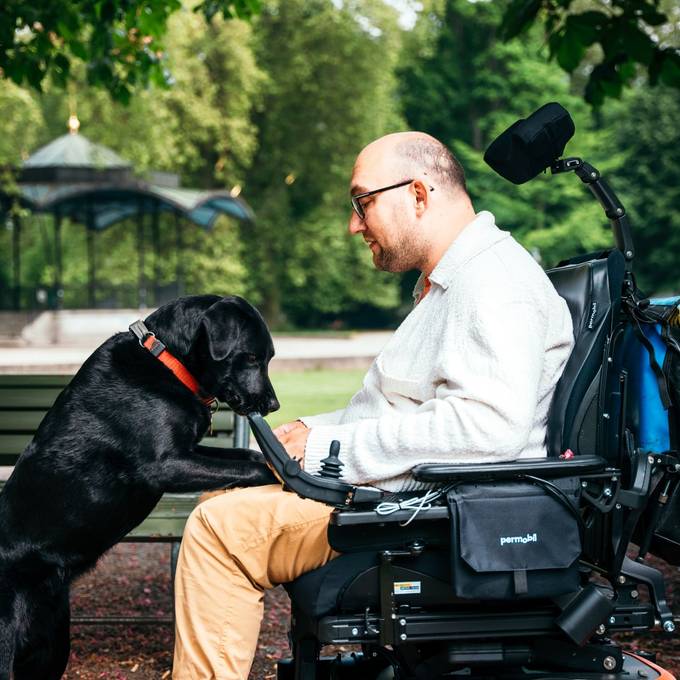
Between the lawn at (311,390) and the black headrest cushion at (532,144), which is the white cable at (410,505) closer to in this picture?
the black headrest cushion at (532,144)

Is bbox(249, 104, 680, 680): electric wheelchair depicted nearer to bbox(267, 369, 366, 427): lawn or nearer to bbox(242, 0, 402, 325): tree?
bbox(267, 369, 366, 427): lawn

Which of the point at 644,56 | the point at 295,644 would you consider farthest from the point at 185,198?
the point at 295,644

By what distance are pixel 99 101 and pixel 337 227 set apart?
13136 mm

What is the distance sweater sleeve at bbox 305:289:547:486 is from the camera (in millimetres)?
2426

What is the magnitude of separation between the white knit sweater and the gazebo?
2169 cm

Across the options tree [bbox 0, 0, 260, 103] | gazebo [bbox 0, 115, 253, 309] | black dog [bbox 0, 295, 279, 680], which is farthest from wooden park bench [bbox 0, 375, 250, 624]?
gazebo [bbox 0, 115, 253, 309]

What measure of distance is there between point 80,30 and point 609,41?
11.1 feet

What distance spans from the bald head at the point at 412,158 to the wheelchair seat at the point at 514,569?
0.52 metres

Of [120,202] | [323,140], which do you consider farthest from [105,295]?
[323,140]

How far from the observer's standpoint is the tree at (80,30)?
20.4 feet

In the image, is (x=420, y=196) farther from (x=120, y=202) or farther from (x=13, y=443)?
(x=120, y=202)

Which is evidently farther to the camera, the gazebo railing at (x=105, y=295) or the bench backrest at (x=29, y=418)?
the gazebo railing at (x=105, y=295)

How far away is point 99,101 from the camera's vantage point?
2242cm

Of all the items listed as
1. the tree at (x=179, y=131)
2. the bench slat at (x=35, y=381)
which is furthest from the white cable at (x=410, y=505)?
the tree at (x=179, y=131)
